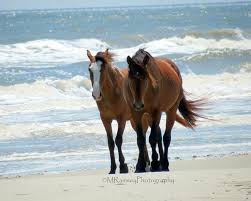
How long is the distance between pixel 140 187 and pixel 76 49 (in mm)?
35692

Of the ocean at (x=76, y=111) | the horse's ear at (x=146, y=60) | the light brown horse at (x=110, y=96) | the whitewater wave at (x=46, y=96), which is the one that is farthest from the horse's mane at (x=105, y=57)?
the whitewater wave at (x=46, y=96)

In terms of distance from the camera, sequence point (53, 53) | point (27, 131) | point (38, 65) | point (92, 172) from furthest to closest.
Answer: point (53, 53)
point (38, 65)
point (27, 131)
point (92, 172)

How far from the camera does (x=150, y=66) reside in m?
9.85

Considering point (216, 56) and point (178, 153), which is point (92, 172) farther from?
point (216, 56)

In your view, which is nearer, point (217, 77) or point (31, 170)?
point (31, 170)

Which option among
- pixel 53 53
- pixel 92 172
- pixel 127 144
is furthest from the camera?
pixel 53 53

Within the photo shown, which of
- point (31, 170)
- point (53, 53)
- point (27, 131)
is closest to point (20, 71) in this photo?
point (53, 53)

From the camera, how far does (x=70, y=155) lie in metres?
12.4

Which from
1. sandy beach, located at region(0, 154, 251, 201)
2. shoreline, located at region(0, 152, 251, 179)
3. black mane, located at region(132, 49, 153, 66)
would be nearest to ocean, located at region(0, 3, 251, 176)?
shoreline, located at region(0, 152, 251, 179)

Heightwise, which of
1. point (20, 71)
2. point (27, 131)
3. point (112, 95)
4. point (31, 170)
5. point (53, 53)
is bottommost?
point (53, 53)

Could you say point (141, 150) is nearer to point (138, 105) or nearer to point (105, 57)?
point (138, 105)

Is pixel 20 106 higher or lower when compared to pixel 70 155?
lower

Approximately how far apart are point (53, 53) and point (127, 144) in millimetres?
28036

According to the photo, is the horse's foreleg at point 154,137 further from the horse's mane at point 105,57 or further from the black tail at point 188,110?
the black tail at point 188,110
